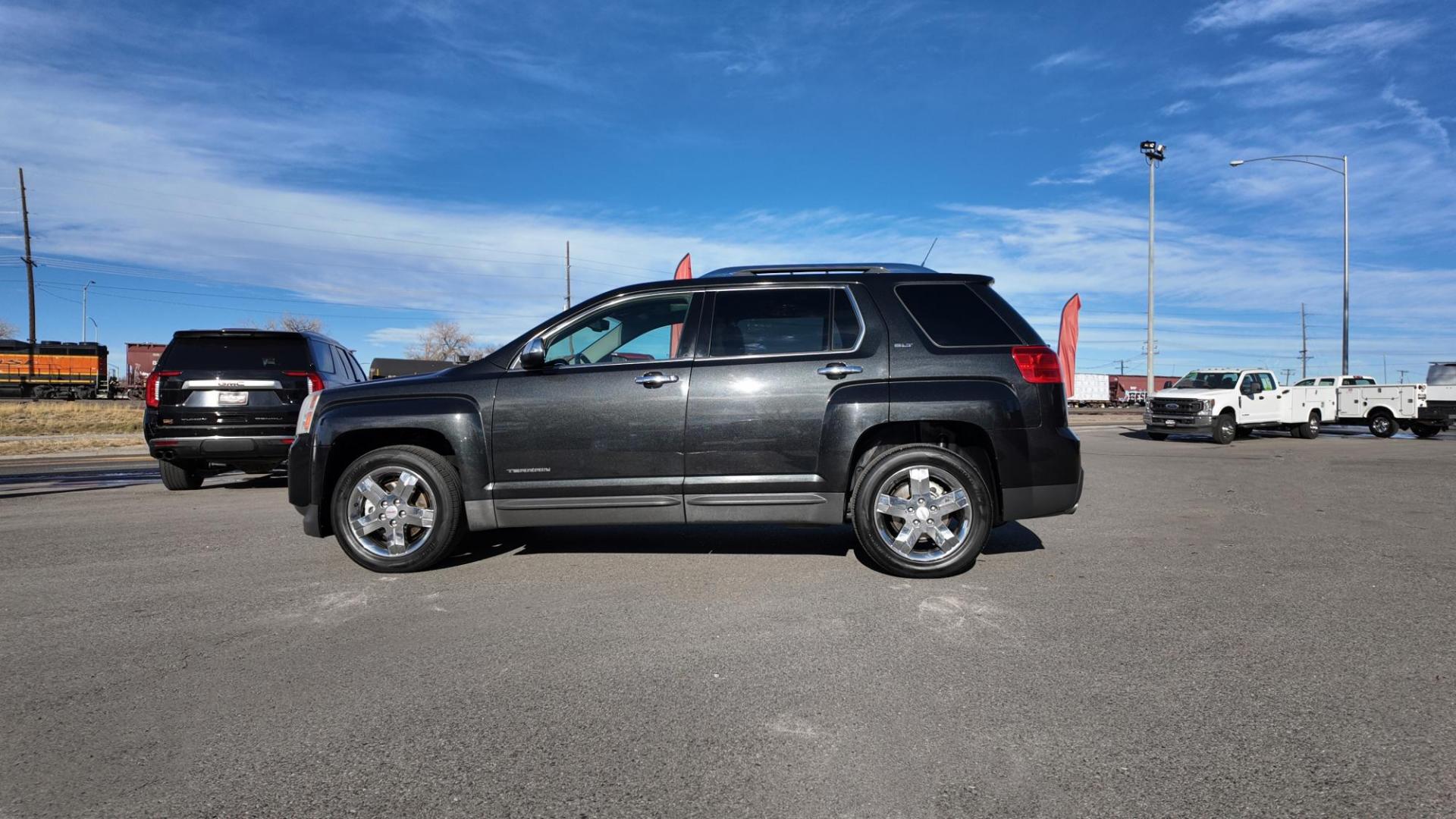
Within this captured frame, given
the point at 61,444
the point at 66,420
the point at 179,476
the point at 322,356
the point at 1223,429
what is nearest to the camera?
the point at 179,476

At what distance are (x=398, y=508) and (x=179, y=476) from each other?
607cm

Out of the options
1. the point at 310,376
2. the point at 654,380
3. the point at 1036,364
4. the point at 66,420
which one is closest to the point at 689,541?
the point at 654,380

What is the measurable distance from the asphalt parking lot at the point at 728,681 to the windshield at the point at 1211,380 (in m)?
17.7

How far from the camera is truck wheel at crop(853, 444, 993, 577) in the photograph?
478cm

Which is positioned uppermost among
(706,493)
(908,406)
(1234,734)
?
(908,406)

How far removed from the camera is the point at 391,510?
5.04 metres

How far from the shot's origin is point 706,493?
486cm

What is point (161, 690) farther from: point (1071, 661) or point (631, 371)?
point (1071, 661)

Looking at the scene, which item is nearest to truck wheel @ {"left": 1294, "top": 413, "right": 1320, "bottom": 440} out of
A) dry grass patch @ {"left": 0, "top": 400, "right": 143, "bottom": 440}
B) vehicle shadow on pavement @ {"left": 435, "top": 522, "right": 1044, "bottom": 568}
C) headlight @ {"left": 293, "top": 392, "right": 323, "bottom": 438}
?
vehicle shadow on pavement @ {"left": 435, "top": 522, "right": 1044, "bottom": 568}

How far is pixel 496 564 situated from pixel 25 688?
96.5 inches

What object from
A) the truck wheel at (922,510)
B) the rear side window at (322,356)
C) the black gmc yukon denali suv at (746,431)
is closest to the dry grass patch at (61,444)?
the rear side window at (322,356)

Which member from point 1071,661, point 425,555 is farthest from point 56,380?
point 1071,661

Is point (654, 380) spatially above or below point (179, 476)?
above

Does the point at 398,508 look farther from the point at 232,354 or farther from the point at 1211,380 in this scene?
the point at 1211,380
